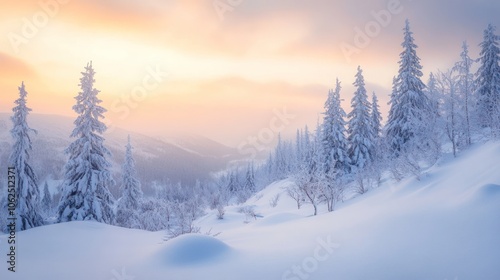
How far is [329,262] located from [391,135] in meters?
29.8

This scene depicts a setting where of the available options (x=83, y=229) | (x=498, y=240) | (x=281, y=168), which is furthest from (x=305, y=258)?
(x=281, y=168)

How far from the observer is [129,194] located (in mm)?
34844

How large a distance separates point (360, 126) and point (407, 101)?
23.4 ft

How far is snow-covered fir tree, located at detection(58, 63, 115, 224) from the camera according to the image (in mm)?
21328

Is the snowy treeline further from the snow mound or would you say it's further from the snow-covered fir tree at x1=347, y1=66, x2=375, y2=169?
the snow mound

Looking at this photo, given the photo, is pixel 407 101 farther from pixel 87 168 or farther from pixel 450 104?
pixel 87 168

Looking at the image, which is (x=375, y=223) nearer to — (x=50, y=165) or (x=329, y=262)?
(x=329, y=262)

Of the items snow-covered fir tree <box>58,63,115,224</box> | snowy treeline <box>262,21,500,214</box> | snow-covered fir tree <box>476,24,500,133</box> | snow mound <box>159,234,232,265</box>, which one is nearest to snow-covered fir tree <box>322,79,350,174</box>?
snowy treeline <box>262,21,500,214</box>

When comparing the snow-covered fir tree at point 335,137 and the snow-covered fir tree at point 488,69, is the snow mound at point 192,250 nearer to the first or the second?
the snow-covered fir tree at point 335,137

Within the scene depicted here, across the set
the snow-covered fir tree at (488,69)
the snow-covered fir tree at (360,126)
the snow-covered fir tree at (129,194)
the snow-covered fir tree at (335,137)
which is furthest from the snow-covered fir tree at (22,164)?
the snow-covered fir tree at (488,69)

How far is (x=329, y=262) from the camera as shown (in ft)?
30.1

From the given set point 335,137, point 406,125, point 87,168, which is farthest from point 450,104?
A: point 87,168
